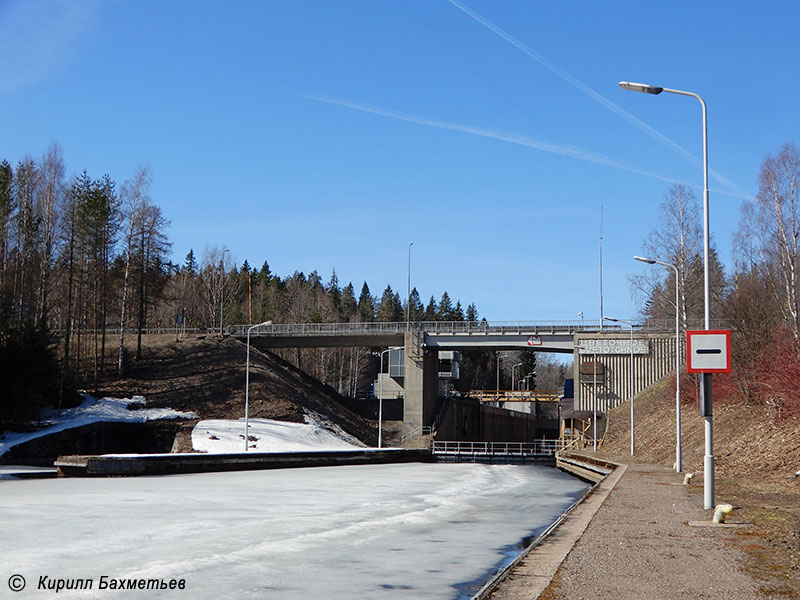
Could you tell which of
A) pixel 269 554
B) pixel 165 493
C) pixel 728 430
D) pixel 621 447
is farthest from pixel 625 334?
pixel 269 554

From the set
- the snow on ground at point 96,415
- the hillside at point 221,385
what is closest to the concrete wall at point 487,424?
the hillside at point 221,385

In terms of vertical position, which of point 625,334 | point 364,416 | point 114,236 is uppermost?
point 114,236

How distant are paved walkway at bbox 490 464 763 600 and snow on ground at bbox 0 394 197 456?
42673 millimetres

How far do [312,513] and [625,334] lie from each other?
53556mm

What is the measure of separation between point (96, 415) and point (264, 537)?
1855 inches

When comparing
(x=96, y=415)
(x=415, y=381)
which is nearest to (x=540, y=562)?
(x=96, y=415)

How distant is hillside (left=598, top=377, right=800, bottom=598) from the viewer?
33.8 feet

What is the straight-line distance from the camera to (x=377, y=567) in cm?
1131

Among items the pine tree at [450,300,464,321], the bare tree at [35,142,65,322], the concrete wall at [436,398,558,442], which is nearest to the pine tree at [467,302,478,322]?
the pine tree at [450,300,464,321]

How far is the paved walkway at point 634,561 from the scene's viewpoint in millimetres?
7895

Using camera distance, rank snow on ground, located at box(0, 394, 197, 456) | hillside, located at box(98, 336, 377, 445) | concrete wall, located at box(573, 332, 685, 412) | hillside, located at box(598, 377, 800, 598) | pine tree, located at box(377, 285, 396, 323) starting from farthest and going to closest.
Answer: pine tree, located at box(377, 285, 396, 323), concrete wall, located at box(573, 332, 685, 412), hillside, located at box(98, 336, 377, 445), snow on ground, located at box(0, 394, 197, 456), hillside, located at box(598, 377, 800, 598)

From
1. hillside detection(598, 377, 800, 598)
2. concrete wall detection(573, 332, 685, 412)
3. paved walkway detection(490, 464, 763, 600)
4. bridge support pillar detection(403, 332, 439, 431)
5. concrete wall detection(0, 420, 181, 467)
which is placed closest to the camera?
paved walkway detection(490, 464, 763, 600)

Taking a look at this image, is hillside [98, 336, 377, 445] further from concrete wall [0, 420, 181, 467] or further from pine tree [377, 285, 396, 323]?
pine tree [377, 285, 396, 323]

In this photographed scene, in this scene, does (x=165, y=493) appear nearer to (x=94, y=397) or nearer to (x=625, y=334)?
(x=94, y=397)
